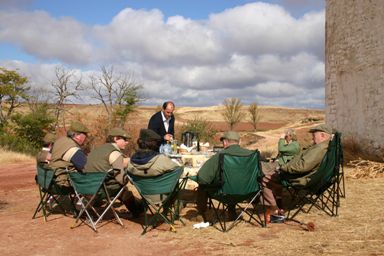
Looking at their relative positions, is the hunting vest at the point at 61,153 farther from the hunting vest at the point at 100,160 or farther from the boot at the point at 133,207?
the boot at the point at 133,207

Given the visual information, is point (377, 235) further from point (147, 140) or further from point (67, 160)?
point (67, 160)

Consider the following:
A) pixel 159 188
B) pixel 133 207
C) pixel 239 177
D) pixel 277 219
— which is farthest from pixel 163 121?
pixel 277 219

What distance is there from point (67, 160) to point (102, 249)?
168 centimetres

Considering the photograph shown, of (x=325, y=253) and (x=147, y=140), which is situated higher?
(x=147, y=140)

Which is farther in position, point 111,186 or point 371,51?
point 371,51

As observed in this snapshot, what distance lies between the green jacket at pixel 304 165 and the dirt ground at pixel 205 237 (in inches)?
22.8

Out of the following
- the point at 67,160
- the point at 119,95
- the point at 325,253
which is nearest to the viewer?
the point at 325,253

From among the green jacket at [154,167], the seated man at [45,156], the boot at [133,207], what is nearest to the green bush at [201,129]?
the seated man at [45,156]

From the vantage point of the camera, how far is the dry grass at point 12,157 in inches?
608

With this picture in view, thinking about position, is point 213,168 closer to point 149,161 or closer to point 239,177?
point 239,177

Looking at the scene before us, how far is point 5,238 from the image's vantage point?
5.45 metres

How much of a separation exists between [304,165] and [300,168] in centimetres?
6

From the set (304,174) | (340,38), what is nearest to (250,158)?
(304,174)

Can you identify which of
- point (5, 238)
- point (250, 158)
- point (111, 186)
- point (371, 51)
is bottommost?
point (5, 238)
